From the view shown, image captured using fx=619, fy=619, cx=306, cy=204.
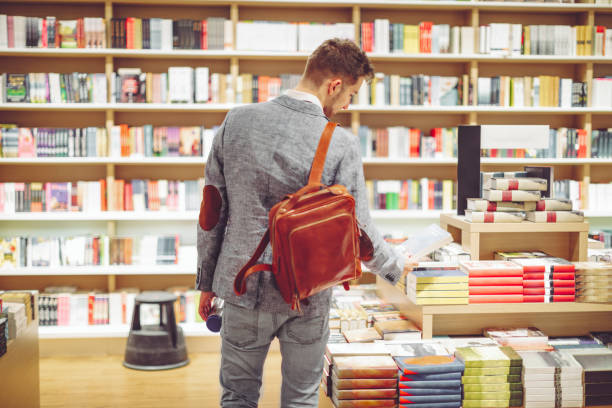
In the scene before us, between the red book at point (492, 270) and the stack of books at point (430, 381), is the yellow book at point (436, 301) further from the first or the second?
the stack of books at point (430, 381)

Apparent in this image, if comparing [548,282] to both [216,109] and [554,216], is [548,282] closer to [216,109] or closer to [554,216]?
[554,216]

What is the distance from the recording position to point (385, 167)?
4.53 metres

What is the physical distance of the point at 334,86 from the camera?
5.41 feet

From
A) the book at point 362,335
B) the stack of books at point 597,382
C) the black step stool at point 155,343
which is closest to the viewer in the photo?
the stack of books at point 597,382

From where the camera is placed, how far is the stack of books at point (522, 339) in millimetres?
2305

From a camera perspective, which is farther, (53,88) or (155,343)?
(53,88)

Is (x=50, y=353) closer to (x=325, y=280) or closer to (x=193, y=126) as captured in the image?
(x=193, y=126)

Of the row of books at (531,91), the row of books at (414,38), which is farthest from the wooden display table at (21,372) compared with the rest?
the row of books at (531,91)

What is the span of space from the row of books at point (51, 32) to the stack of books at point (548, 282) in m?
3.07

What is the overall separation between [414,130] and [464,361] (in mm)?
2460

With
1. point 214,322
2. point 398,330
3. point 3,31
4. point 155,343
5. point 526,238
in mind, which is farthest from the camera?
point 3,31

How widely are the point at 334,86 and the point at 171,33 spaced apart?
9.04 ft

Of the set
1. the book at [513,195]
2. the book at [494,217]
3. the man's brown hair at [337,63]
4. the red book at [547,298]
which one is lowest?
the red book at [547,298]

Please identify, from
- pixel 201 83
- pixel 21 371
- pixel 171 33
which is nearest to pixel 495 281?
pixel 21 371
